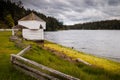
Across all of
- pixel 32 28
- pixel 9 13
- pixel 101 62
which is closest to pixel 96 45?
pixel 32 28

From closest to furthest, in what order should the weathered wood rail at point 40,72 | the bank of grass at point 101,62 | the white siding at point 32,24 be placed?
the weathered wood rail at point 40,72 < the bank of grass at point 101,62 < the white siding at point 32,24

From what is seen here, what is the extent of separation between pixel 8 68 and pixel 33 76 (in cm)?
235

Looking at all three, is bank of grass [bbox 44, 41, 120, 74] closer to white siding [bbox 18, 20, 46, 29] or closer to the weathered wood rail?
the weathered wood rail

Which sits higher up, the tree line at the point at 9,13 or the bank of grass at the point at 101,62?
the tree line at the point at 9,13

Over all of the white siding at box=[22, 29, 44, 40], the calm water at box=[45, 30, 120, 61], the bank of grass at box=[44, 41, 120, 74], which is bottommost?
the calm water at box=[45, 30, 120, 61]

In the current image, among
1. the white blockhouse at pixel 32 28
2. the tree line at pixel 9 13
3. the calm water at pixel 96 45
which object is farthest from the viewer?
the tree line at pixel 9 13

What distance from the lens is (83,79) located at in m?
10.0

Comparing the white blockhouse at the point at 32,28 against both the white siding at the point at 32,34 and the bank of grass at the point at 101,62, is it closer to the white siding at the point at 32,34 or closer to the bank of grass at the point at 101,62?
the white siding at the point at 32,34

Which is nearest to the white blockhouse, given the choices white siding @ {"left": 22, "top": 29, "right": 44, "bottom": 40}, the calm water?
white siding @ {"left": 22, "top": 29, "right": 44, "bottom": 40}

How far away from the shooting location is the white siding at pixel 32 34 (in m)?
43.4

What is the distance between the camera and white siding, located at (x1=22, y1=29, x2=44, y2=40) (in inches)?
1709

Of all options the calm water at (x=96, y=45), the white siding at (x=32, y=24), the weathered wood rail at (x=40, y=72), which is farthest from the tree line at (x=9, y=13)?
the weathered wood rail at (x=40, y=72)

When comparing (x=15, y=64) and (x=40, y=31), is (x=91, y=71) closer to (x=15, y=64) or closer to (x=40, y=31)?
(x=15, y=64)

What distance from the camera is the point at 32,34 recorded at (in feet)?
144
